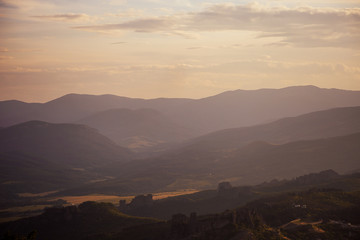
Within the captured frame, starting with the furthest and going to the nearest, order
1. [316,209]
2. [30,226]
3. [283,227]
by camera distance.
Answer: [30,226]
[316,209]
[283,227]

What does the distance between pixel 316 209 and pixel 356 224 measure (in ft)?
40.8

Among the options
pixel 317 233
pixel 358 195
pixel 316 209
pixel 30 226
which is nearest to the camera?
pixel 317 233

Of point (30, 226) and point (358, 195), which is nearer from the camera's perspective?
point (358, 195)

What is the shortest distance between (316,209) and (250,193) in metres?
72.3

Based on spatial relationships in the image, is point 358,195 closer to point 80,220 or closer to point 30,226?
point 80,220

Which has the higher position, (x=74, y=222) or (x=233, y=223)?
(x=233, y=223)

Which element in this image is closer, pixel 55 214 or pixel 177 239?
pixel 177 239

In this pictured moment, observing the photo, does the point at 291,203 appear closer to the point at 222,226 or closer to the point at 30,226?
the point at 222,226

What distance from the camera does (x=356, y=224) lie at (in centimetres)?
11456

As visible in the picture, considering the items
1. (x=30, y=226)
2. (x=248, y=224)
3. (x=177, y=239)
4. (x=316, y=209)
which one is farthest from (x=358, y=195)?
(x=30, y=226)

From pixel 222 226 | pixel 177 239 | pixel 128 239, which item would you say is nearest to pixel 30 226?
pixel 128 239

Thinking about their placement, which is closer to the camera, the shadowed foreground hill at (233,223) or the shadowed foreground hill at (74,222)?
the shadowed foreground hill at (233,223)

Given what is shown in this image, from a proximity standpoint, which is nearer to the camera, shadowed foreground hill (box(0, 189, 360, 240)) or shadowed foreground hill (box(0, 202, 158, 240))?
shadowed foreground hill (box(0, 189, 360, 240))

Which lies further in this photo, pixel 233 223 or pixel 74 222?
pixel 74 222
